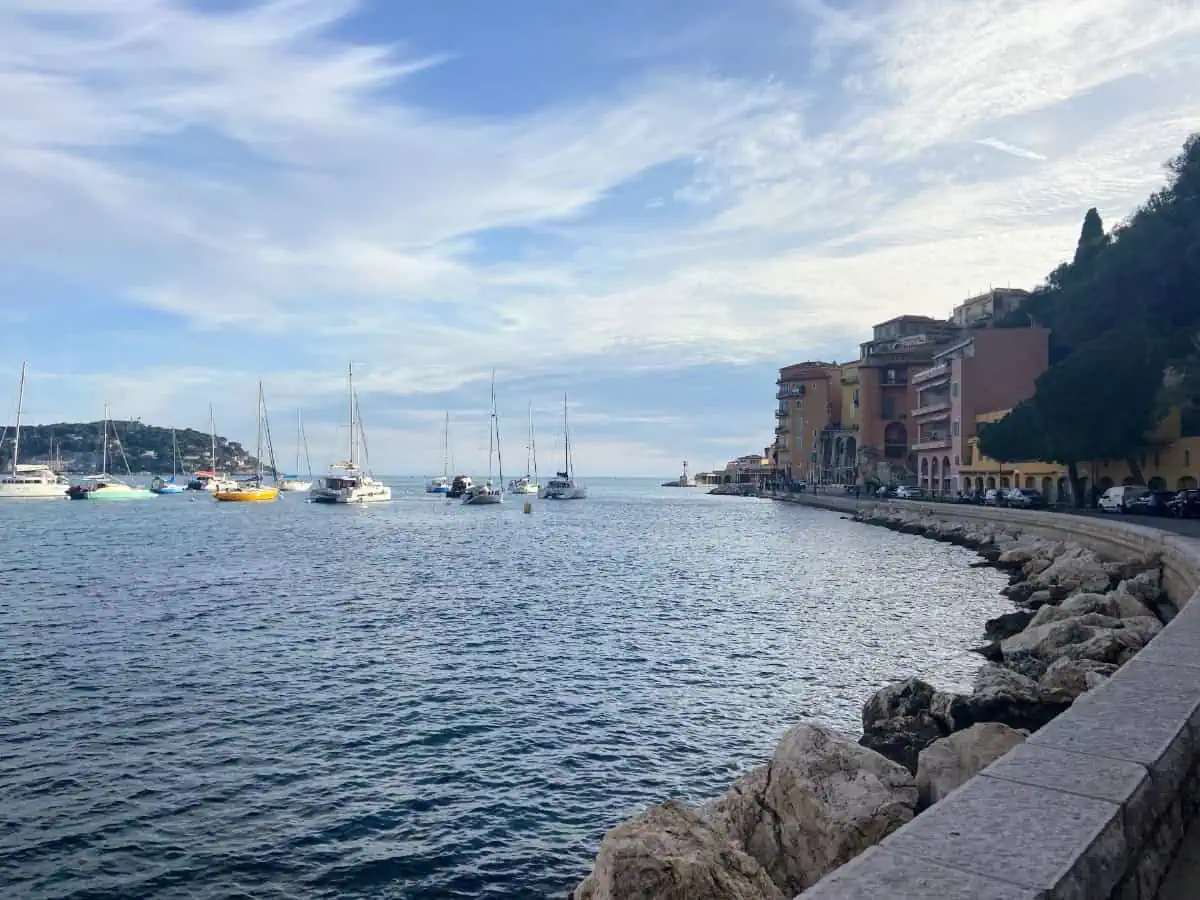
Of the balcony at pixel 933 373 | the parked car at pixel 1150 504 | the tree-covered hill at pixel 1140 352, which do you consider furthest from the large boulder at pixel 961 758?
the balcony at pixel 933 373

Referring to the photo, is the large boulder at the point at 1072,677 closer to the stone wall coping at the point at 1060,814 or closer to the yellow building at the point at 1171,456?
the stone wall coping at the point at 1060,814

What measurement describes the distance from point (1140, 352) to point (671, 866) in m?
53.4

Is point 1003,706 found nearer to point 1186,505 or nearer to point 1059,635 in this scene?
point 1059,635

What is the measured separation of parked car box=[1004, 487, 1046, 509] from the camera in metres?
54.9

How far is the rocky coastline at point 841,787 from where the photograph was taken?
569 cm

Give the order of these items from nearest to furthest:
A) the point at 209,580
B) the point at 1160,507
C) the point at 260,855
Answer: the point at 260,855 < the point at 209,580 < the point at 1160,507

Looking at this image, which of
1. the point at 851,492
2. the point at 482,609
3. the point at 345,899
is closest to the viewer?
the point at 345,899

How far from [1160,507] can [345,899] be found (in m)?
45.1

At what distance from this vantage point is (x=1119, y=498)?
150 ft

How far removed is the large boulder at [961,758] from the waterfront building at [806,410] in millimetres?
115751

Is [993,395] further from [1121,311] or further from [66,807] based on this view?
[66,807]

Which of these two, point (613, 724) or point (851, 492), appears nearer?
point (613, 724)

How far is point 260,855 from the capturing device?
31.8 ft

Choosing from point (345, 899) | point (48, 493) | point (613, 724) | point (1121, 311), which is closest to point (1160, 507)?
point (1121, 311)
